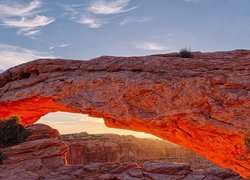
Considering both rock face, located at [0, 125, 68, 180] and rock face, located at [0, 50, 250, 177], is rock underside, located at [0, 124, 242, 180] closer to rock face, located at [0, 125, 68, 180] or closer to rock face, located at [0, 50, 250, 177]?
rock face, located at [0, 125, 68, 180]

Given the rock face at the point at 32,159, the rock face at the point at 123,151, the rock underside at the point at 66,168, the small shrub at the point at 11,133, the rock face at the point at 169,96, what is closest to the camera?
the rock underside at the point at 66,168

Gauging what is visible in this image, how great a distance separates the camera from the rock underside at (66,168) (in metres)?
17.3

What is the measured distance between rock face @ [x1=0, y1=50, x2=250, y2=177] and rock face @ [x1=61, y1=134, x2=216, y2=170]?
2521 cm

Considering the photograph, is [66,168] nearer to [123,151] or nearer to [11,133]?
[11,133]

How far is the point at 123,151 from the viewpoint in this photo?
184 feet

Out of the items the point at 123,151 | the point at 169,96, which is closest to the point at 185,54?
the point at 169,96

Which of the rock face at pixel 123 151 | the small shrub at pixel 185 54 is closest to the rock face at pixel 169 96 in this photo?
the small shrub at pixel 185 54

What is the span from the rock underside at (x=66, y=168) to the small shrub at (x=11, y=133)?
744 mm

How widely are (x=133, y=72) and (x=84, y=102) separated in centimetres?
360

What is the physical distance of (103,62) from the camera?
2477 cm

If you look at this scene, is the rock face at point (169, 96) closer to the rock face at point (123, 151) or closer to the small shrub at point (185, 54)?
the small shrub at point (185, 54)

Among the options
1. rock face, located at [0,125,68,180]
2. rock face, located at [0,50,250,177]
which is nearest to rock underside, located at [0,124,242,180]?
rock face, located at [0,125,68,180]

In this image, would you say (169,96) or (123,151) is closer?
(169,96)

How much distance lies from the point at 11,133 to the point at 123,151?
34890 millimetres
